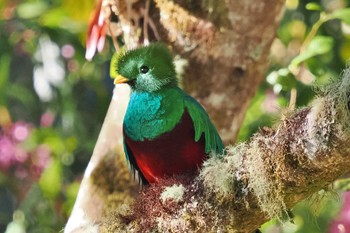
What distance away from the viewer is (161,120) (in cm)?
286

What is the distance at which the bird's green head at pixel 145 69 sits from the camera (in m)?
2.91

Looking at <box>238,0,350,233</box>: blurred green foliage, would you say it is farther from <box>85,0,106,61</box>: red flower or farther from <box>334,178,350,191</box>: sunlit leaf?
<box>85,0,106,61</box>: red flower

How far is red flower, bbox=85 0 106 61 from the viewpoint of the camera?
3.53m

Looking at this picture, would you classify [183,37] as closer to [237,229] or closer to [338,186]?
[338,186]

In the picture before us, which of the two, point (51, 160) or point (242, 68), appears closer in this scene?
point (242, 68)

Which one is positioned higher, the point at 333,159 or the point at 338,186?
the point at 333,159

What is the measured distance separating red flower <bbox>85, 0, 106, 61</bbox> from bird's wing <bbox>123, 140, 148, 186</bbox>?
60 centimetres

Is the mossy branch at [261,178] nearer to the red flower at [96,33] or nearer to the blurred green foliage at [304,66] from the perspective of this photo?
the blurred green foliage at [304,66]

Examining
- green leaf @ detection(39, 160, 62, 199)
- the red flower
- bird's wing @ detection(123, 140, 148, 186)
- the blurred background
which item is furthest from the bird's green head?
green leaf @ detection(39, 160, 62, 199)

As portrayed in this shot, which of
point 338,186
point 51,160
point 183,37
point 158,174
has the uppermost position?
point 183,37

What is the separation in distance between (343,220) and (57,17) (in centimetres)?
193

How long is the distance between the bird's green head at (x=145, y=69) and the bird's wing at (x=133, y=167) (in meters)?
0.25

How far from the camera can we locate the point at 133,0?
3479 millimetres

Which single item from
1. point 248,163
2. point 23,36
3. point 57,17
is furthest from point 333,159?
point 23,36
